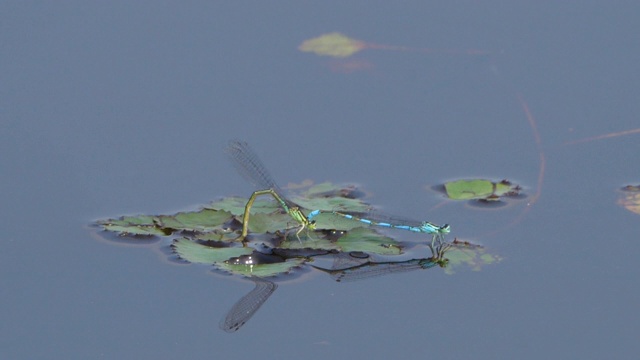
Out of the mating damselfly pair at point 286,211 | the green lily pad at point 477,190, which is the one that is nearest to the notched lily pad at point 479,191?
the green lily pad at point 477,190

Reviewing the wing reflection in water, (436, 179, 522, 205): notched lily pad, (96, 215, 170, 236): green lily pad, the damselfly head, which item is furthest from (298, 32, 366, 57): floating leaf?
the wing reflection in water

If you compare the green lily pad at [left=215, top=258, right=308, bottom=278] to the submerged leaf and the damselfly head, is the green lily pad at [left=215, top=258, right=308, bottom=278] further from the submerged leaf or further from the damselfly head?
the submerged leaf

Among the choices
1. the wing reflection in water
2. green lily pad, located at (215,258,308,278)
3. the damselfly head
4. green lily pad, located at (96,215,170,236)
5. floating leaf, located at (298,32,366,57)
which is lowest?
the wing reflection in water

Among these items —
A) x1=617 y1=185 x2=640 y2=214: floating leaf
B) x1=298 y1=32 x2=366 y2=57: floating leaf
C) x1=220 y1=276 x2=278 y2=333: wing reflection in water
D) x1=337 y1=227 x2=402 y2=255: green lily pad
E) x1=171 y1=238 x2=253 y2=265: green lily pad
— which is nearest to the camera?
x1=220 y1=276 x2=278 y2=333: wing reflection in water

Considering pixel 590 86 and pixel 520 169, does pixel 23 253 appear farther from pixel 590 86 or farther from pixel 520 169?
pixel 590 86

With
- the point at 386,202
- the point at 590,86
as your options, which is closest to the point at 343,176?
the point at 386,202

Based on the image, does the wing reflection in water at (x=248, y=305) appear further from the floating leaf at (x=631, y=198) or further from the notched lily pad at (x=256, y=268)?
the floating leaf at (x=631, y=198)

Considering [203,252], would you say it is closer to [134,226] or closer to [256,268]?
[256,268]
